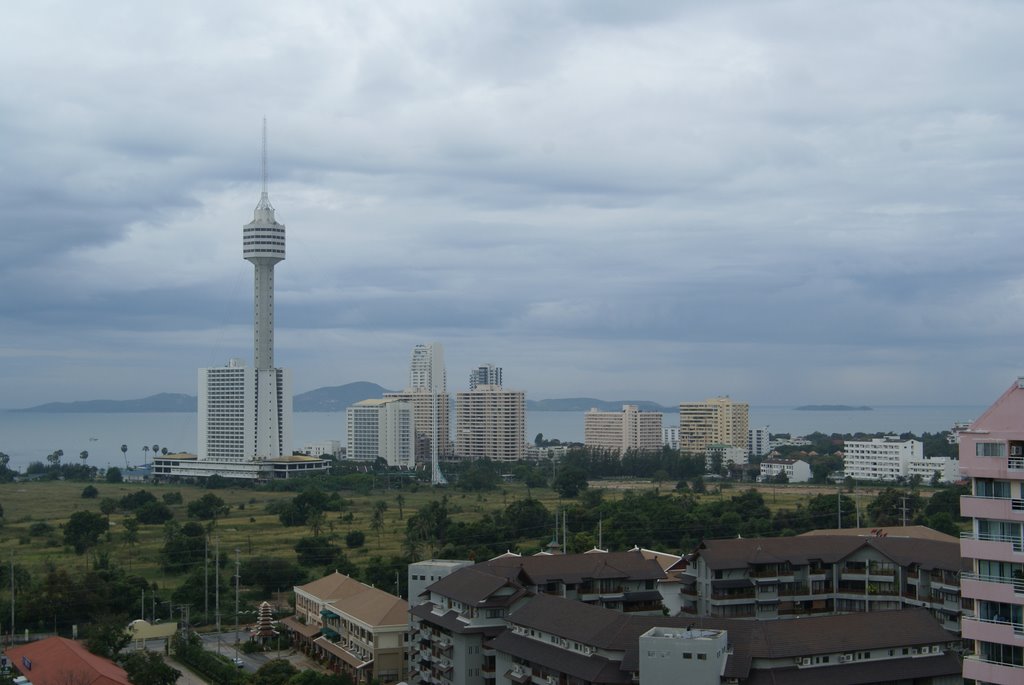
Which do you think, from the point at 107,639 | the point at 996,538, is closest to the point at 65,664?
the point at 107,639

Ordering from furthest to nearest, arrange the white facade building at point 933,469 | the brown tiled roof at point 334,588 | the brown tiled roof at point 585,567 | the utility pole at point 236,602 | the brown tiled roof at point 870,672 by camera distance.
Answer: the white facade building at point 933,469 → the utility pole at point 236,602 → the brown tiled roof at point 334,588 → the brown tiled roof at point 585,567 → the brown tiled roof at point 870,672

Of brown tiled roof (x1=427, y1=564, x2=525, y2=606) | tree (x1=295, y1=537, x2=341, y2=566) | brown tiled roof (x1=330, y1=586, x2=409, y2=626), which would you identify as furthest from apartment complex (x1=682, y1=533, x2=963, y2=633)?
tree (x1=295, y1=537, x2=341, y2=566)

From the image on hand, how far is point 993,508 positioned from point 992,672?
163 cm

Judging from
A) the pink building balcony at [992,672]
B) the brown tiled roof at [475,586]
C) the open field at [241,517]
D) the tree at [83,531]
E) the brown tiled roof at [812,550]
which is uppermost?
the pink building balcony at [992,672]

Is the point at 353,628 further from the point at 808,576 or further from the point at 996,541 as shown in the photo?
the point at 996,541

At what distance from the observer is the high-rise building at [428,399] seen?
3952 inches

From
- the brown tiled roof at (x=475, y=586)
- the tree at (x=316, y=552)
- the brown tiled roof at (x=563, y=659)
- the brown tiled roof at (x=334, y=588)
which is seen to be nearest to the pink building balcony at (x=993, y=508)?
the brown tiled roof at (x=563, y=659)

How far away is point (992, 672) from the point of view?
1066 cm

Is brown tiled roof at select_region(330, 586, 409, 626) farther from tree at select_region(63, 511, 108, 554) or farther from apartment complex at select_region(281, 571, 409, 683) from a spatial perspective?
tree at select_region(63, 511, 108, 554)

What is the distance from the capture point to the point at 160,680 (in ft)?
64.6

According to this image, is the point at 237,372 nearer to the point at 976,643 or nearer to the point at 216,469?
the point at 216,469

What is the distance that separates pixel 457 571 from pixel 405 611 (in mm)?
2089

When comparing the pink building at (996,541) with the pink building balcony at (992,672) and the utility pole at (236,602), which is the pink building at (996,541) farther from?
the utility pole at (236,602)

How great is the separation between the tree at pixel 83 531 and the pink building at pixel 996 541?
A: 30.0 m
